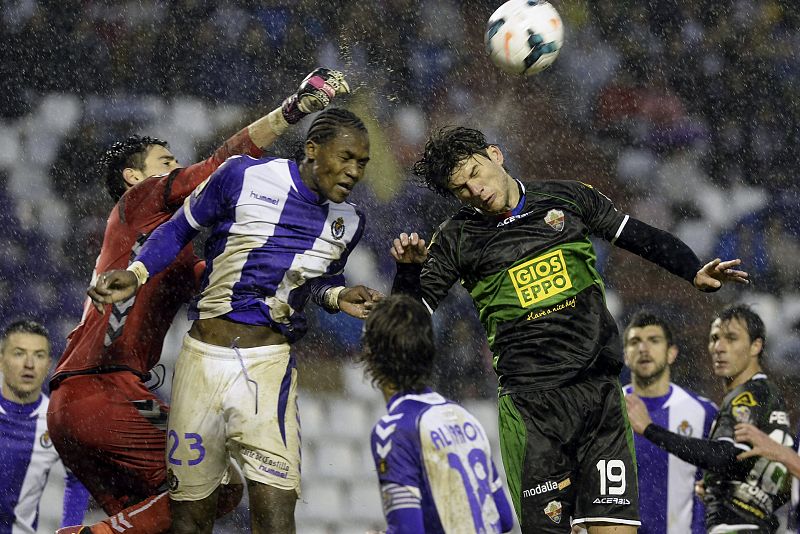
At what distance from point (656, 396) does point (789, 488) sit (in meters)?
1.17

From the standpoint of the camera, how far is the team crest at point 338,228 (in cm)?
480

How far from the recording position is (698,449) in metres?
6.19

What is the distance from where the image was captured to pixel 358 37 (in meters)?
10.1

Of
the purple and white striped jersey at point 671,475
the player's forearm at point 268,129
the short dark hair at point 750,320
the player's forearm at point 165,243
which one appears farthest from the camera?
the purple and white striped jersey at point 671,475

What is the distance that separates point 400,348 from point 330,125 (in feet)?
4.41

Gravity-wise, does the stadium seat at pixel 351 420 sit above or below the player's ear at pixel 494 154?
below

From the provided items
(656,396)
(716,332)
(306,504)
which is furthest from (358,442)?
(716,332)

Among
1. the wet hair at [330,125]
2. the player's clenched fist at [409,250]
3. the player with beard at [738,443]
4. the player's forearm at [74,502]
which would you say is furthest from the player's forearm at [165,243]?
the player with beard at [738,443]

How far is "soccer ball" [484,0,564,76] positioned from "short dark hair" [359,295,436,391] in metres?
2.25

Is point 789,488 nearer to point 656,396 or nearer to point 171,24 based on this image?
point 656,396

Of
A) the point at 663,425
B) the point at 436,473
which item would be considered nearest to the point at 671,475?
the point at 663,425

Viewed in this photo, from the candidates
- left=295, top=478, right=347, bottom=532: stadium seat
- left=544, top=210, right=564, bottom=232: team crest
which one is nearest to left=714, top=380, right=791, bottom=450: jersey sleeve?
left=544, top=210, right=564, bottom=232: team crest

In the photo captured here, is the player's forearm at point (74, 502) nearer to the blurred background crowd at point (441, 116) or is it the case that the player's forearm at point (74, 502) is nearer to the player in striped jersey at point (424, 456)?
the blurred background crowd at point (441, 116)

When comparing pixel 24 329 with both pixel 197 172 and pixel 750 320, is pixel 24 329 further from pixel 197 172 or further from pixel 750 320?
pixel 750 320
